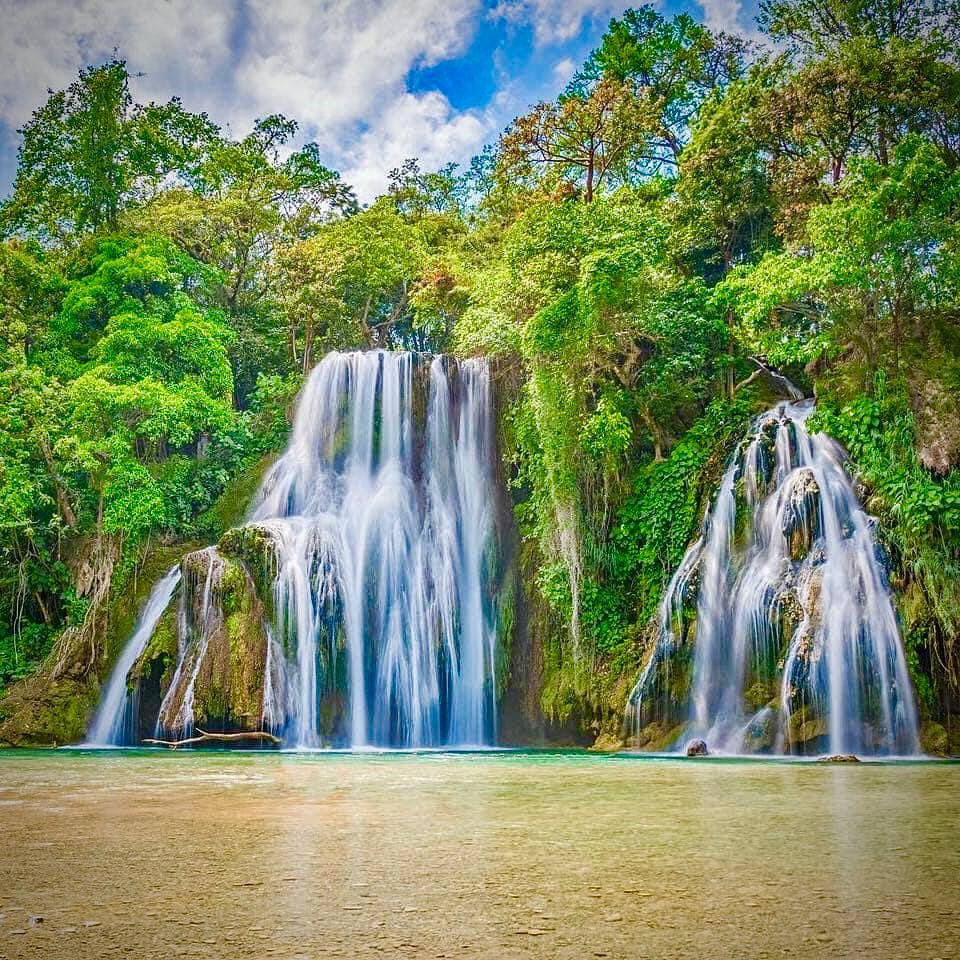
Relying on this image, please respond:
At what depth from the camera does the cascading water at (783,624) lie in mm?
9648

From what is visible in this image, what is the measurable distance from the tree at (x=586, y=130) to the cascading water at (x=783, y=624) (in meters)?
7.83

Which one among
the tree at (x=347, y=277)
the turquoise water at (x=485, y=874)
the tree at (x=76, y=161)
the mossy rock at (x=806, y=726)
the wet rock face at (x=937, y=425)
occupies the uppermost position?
the tree at (x=76, y=161)

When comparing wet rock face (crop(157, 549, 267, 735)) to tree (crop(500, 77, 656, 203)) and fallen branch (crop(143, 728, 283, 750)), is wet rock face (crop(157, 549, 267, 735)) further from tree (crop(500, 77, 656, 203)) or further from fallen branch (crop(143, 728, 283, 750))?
tree (crop(500, 77, 656, 203))

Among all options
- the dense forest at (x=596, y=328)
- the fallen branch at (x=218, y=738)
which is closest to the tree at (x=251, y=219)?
the dense forest at (x=596, y=328)

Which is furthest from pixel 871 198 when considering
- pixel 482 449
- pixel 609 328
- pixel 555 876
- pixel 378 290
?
pixel 378 290

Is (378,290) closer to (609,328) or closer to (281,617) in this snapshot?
(609,328)

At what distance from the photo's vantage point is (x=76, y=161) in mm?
20547

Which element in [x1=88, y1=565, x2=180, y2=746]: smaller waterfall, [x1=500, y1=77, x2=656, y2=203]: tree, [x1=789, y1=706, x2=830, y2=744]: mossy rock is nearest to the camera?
[x1=789, y1=706, x2=830, y2=744]: mossy rock

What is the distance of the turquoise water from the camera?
1.66 metres

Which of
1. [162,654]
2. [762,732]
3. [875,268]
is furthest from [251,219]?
[762,732]

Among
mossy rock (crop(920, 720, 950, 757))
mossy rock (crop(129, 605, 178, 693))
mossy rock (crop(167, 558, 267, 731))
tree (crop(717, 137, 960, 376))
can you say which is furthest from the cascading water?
mossy rock (crop(129, 605, 178, 693))

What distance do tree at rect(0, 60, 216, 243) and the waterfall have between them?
8787 millimetres

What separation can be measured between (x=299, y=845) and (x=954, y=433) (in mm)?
10494

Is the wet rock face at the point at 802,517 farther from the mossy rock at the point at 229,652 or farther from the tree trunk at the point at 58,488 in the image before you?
the tree trunk at the point at 58,488
